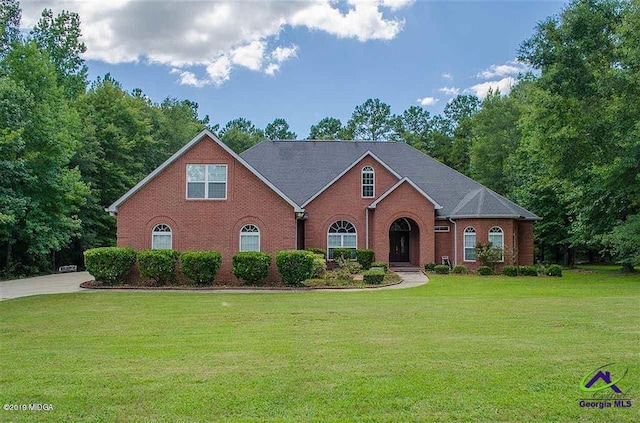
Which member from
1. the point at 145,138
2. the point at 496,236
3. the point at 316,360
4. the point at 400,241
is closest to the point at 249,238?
the point at 400,241

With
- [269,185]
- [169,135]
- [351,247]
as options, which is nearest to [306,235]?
[351,247]

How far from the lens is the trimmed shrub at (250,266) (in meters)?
18.6

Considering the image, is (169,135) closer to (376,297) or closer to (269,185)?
(269,185)

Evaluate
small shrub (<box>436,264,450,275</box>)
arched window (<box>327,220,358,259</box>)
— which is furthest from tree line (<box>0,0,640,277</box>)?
arched window (<box>327,220,358,259</box>)

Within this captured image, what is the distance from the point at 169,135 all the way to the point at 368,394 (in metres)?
45.4

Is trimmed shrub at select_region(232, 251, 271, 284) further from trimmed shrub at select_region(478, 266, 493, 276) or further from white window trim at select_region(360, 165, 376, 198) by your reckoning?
trimmed shrub at select_region(478, 266, 493, 276)

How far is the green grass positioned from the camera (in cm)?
507

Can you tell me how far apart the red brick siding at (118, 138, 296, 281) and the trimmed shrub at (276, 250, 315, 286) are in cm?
203

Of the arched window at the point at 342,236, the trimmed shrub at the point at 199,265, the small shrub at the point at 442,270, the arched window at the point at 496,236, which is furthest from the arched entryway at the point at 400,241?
the trimmed shrub at the point at 199,265

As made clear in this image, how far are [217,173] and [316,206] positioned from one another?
8.26 meters

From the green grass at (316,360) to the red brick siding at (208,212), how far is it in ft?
25.7

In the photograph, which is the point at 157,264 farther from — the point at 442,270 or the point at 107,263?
the point at 442,270

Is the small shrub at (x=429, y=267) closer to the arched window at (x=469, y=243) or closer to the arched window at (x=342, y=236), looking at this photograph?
the arched window at (x=469, y=243)

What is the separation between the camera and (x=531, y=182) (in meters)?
34.3
